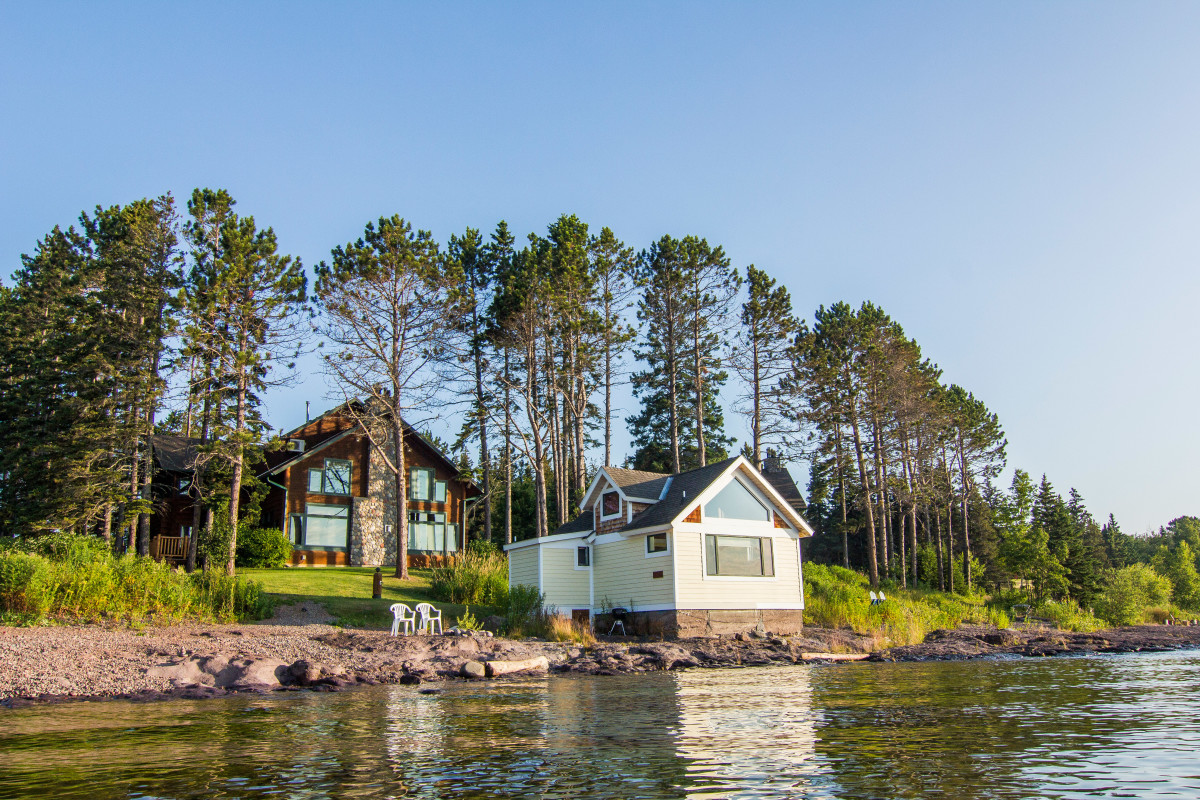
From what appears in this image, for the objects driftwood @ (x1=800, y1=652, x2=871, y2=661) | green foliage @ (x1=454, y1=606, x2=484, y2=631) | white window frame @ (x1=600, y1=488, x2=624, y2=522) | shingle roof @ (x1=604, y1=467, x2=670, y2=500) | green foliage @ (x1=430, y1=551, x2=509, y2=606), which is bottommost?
driftwood @ (x1=800, y1=652, x2=871, y2=661)

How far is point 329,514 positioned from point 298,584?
10.0m

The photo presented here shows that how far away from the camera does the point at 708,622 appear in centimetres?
2412

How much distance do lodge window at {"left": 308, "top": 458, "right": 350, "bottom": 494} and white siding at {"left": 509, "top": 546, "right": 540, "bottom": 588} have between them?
1429 cm

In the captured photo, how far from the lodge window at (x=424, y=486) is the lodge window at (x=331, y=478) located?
3064mm

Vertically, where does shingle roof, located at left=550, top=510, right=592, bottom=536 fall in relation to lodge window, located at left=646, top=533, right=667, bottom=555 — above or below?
above

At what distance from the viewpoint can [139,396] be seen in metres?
29.2

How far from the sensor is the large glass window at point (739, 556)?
2477 cm

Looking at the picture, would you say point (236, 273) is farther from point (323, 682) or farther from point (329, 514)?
point (323, 682)

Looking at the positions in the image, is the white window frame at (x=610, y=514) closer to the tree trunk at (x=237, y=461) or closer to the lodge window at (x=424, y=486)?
the tree trunk at (x=237, y=461)

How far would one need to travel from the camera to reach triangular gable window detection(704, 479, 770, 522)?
2509 cm

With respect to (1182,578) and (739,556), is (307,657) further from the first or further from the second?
(1182,578)

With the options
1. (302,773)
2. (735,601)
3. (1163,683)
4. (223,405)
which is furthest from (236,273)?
(1163,683)

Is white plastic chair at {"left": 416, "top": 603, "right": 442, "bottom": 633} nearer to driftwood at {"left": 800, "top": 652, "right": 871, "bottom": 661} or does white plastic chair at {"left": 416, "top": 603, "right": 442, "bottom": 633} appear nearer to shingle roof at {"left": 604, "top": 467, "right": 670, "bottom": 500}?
shingle roof at {"left": 604, "top": 467, "right": 670, "bottom": 500}

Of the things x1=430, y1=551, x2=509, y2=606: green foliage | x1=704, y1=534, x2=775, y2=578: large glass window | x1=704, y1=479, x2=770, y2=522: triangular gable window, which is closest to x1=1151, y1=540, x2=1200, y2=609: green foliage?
x1=704, y1=534, x2=775, y2=578: large glass window
